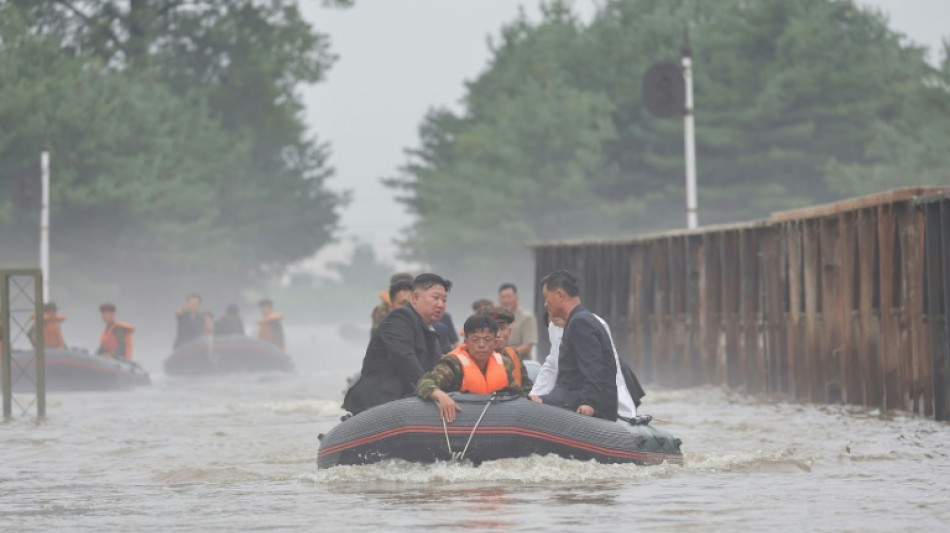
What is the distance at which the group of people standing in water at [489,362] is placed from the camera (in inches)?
604

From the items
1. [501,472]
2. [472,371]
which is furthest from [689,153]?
[501,472]

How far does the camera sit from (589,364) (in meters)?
15.5

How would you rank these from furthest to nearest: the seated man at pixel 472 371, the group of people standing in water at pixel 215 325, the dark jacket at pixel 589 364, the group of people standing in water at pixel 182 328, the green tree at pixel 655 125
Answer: the green tree at pixel 655 125 → the group of people standing in water at pixel 215 325 → the group of people standing in water at pixel 182 328 → the dark jacket at pixel 589 364 → the seated man at pixel 472 371

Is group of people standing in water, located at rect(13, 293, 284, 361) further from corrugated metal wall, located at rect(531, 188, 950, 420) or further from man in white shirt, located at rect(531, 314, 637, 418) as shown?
man in white shirt, located at rect(531, 314, 637, 418)

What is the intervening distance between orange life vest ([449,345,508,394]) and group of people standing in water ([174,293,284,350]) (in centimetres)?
2543

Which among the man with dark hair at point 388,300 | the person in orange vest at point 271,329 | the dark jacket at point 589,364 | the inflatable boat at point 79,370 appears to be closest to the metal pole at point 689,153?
the inflatable boat at point 79,370

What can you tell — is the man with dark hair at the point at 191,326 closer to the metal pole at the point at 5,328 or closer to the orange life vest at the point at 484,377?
the metal pole at the point at 5,328

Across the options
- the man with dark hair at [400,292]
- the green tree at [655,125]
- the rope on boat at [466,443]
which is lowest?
the rope on boat at [466,443]

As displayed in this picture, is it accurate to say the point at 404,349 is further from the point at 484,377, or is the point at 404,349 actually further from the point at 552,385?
the point at 552,385

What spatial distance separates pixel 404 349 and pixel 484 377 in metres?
0.70

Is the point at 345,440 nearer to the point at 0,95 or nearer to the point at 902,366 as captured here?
the point at 902,366

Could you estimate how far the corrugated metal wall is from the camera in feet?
72.1

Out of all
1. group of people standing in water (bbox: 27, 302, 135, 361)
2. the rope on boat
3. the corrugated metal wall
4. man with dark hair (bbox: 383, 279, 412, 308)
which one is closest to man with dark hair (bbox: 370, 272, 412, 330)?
man with dark hair (bbox: 383, 279, 412, 308)

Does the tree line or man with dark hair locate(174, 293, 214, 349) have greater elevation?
the tree line
